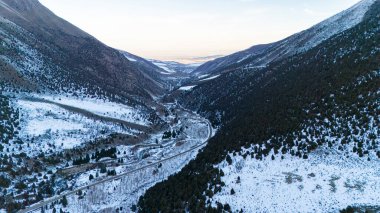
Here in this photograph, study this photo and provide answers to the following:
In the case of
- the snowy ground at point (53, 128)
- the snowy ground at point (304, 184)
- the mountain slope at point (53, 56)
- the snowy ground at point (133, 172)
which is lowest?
the snowy ground at point (133, 172)

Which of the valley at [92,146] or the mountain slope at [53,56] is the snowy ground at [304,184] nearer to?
the valley at [92,146]

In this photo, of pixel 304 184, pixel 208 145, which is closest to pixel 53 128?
pixel 208 145

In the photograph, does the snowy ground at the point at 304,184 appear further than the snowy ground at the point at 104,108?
No

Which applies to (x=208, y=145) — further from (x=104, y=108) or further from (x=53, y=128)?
(x=104, y=108)

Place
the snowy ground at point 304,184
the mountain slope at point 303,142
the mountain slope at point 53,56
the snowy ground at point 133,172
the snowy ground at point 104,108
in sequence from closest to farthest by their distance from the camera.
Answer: the snowy ground at point 304,184 < the mountain slope at point 303,142 < the snowy ground at point 133,172 < the snowy ground at point 104,108 < the mountain slope at point 53,56

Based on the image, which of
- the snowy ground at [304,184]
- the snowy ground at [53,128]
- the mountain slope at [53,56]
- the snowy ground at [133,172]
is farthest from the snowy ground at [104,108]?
the snowy ground at [304,184]

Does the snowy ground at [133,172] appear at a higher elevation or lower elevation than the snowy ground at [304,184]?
lower

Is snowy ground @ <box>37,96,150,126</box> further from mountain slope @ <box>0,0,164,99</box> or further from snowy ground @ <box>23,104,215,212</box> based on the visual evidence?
snowy ground @ <box>23,104,215,212</box>
